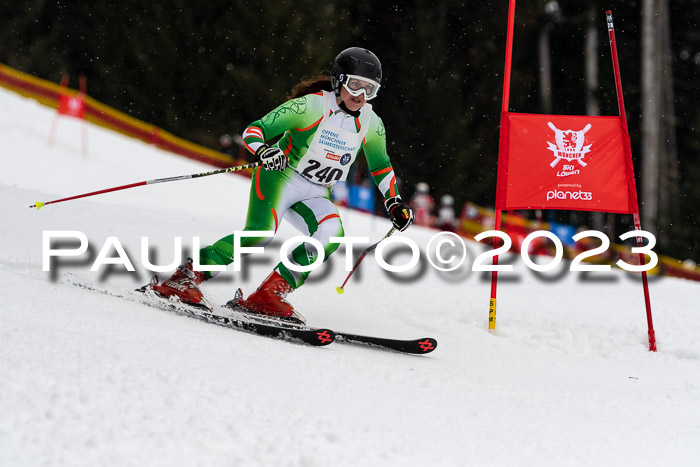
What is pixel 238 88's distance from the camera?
24.2 m

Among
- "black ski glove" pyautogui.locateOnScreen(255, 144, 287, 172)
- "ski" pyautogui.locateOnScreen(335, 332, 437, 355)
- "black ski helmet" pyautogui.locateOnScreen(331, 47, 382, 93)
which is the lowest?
"ski" pyautogui.locateOnScreen(335, 332, 437, 355)

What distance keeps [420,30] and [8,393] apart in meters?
23.5

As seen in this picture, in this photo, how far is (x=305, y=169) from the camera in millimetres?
4902

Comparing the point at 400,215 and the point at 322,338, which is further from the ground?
the point at 400,215

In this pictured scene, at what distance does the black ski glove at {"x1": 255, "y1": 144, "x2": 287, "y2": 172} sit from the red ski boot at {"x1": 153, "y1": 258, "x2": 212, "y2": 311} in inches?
35.4

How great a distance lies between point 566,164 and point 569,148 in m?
0.13

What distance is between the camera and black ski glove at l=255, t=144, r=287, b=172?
177 inches

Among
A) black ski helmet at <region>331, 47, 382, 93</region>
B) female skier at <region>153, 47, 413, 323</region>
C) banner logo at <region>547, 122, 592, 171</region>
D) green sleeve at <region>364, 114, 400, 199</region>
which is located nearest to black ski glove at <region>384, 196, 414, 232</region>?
female skier at <region>153, 47, 413, 323</region>

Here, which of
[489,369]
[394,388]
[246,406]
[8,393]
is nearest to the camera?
[8,393]

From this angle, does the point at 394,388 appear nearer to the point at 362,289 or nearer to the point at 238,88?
the point at 362,289

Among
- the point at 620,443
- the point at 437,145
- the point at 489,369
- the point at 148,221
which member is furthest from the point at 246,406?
the point at 437,145

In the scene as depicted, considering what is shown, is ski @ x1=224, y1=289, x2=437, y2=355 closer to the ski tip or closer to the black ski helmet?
the ski tip

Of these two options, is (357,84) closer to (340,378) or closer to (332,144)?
(332,144)

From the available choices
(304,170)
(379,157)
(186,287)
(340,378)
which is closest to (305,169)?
(304,170)
